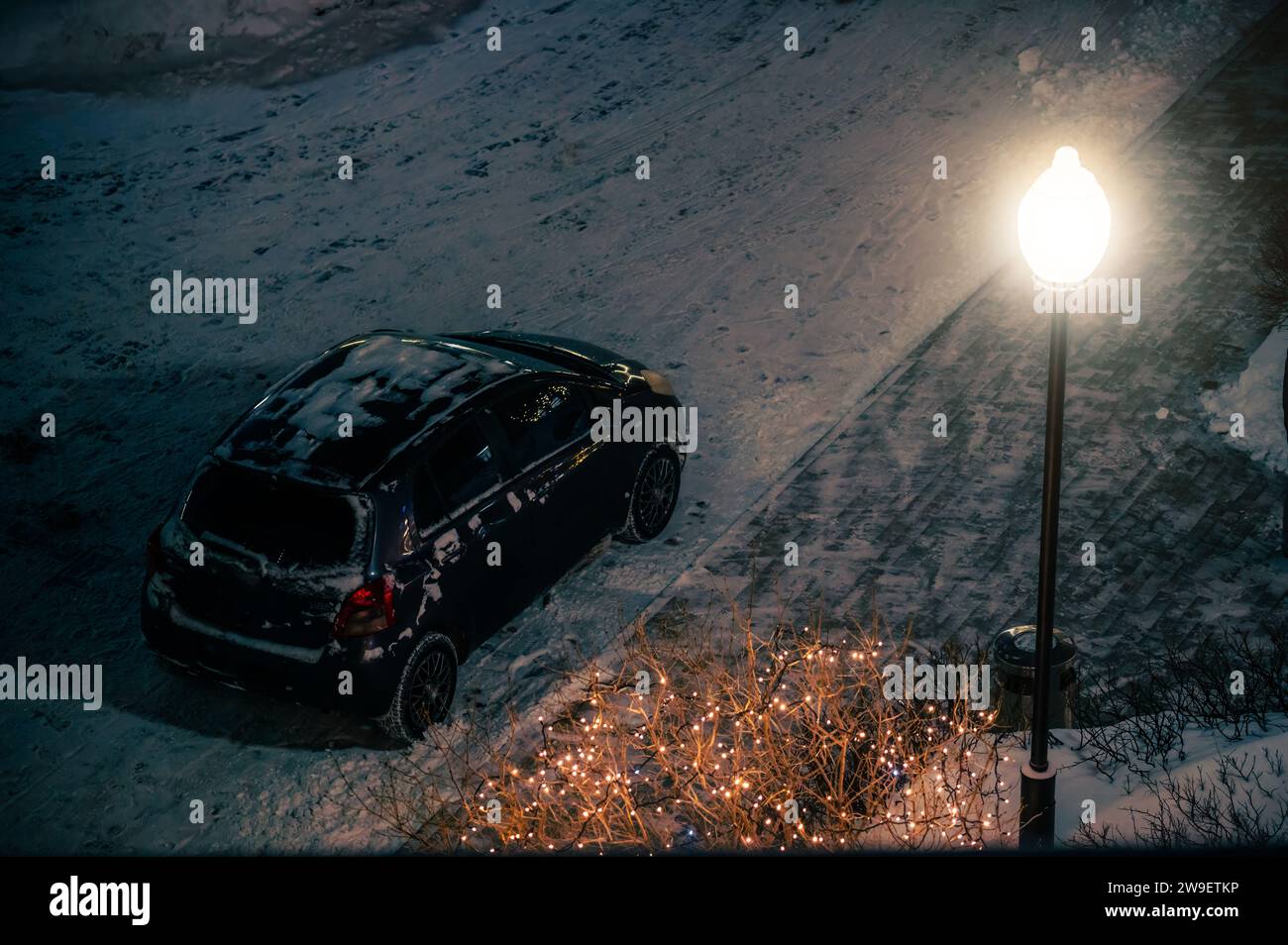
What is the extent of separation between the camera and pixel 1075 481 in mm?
10203

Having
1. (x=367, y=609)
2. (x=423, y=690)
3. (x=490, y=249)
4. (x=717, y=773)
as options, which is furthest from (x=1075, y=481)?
(x=490, y=249)

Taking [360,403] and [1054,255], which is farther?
[360,403]

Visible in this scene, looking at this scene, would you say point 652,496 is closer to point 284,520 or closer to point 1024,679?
point 284,520

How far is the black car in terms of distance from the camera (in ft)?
24.3

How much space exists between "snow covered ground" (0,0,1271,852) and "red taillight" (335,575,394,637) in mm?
947

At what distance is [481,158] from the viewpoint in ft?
50.1

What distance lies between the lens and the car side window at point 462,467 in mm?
7859

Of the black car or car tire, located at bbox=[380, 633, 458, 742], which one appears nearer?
the black car

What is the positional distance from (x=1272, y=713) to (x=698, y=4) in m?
13.5

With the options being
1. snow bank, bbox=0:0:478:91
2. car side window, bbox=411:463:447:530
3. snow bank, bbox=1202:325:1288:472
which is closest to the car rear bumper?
car side window, bbox=411:463:447:530

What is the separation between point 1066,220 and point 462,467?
3.96 m

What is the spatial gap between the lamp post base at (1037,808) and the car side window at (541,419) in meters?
3.69

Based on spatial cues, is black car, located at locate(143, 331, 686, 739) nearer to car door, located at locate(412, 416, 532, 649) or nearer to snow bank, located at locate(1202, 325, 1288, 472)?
car door, located at locate(412, 416, 532, 649)

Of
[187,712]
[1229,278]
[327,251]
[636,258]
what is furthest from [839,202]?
[187,712]
